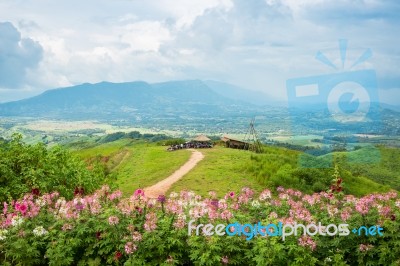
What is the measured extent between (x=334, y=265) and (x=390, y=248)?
3.76ft

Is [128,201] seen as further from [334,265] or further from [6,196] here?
[6,196]

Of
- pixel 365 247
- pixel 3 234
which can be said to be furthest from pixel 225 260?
pixel 3 234

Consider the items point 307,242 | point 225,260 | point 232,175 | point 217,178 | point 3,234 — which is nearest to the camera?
point 307,242

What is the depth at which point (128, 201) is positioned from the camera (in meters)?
9.00

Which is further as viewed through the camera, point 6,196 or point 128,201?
point 6,196

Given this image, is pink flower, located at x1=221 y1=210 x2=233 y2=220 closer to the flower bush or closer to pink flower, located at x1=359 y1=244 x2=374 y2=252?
the flower bush

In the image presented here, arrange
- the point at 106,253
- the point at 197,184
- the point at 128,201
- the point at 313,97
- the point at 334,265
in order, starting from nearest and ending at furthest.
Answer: the point at 334,265, the point at 106,253, the point at 128,201, the point at 313,97, the point at 197,184

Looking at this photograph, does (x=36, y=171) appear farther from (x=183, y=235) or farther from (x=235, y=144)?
(x=235, y=144)

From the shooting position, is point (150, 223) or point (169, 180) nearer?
point (150, 223)

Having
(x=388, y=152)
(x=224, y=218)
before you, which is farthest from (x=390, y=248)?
(x=388, y=152)

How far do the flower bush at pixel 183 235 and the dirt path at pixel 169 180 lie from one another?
10.4 meters

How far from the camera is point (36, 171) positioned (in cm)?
1409

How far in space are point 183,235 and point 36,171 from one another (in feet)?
26.0

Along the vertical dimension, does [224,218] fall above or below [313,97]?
below
